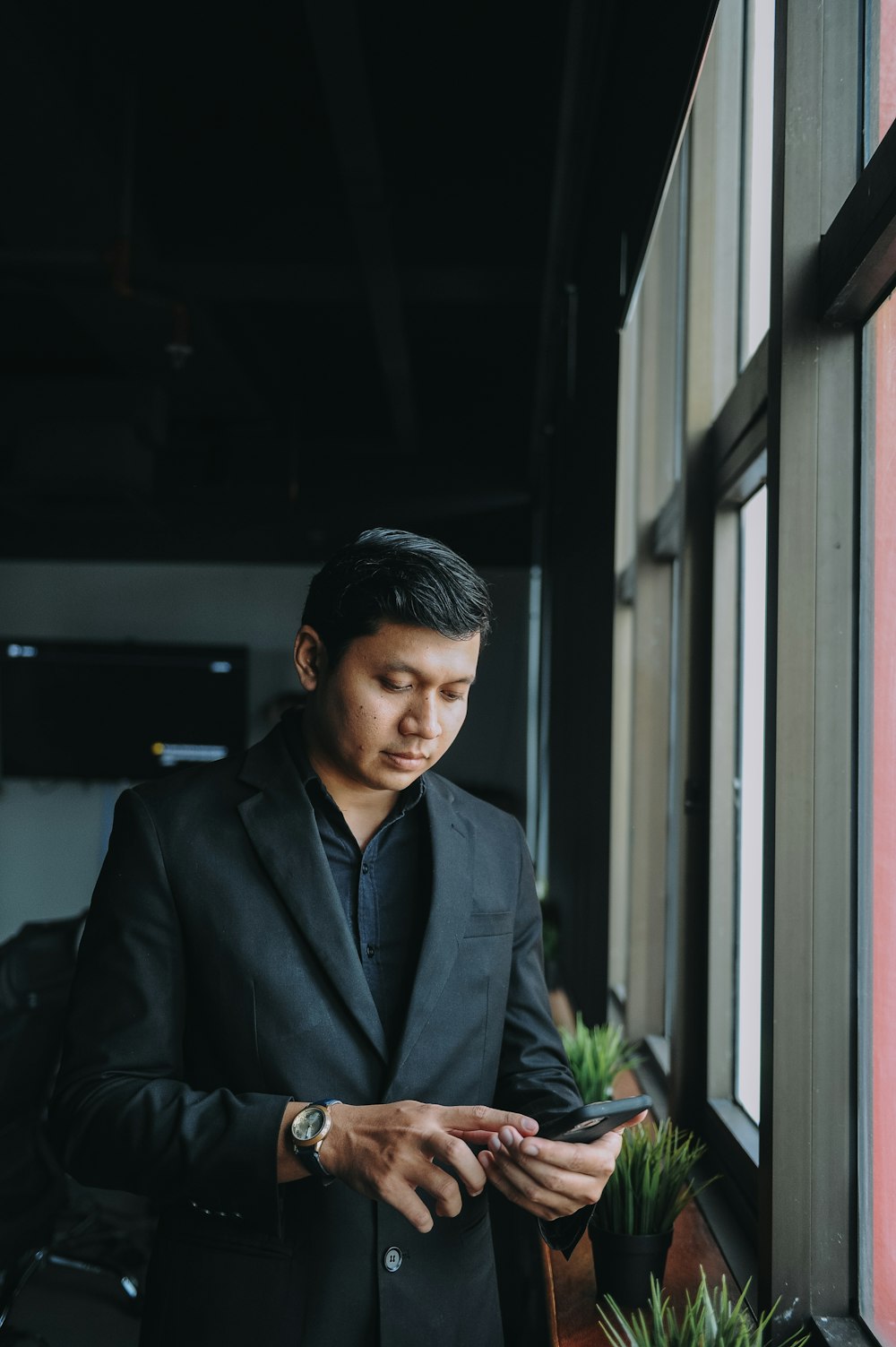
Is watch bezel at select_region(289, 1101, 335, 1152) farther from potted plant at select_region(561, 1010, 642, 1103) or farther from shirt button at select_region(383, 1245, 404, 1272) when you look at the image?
potted plant at select_region(561, 1010, 642, 1103)

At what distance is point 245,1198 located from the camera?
4.06 ft

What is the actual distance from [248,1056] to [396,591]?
0.57 m

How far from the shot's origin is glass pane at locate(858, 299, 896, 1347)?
50.6 inches

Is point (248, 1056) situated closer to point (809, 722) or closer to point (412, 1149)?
point (412, 1149)

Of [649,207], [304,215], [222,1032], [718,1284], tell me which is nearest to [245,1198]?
[222,1032]

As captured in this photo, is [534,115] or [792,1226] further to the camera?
[534,115]

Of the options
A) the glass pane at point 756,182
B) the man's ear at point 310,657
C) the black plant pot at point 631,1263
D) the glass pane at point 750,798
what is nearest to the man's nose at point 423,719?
the man's ear at point 310,657

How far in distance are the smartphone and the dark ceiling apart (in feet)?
5.14

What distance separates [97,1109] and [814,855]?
868 mm

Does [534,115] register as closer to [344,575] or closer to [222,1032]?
[344,575]

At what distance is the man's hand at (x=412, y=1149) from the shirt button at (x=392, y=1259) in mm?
221

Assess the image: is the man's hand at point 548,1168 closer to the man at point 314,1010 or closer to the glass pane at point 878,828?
the man at point 314,1010

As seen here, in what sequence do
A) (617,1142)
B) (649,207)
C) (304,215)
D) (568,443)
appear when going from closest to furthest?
(617,1142) < (649,207) < (568,443) < (304,215)

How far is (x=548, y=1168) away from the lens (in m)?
1.19
